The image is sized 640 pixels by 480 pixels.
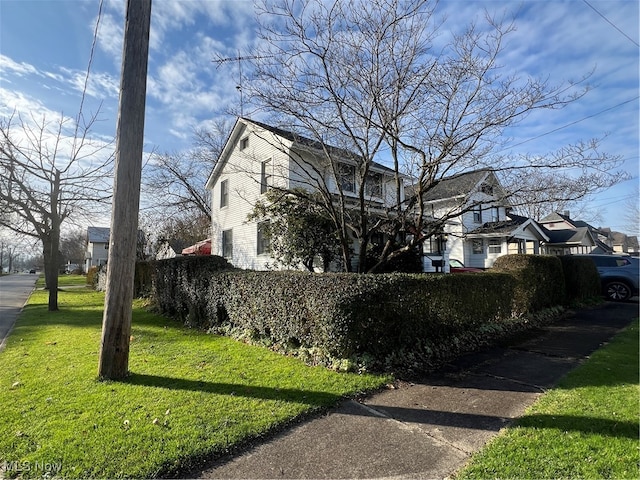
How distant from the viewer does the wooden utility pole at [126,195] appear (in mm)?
4707

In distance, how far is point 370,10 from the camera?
6.38m

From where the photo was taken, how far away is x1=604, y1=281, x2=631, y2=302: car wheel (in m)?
13.0

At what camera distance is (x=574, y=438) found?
3.19 metres

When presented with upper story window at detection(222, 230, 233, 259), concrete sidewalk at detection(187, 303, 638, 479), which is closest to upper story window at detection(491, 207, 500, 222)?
upper story window at detection(222, 230, 233, 259)

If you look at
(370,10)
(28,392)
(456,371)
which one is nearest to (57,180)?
(28,392)

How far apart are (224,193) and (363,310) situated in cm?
1500

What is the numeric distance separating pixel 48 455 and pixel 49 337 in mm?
6097

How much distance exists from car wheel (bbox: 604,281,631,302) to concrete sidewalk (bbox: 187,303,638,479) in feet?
33.3

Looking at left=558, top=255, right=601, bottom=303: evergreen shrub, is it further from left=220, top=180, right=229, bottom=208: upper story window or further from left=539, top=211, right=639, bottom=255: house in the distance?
left=539, top=211, right=639, bottom=255: house in the distance

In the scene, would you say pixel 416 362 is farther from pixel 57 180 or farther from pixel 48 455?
pixel 57 180

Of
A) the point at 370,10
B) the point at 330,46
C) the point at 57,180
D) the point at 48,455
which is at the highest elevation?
the point at 370,10

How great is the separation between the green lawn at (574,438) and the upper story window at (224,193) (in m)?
16.4

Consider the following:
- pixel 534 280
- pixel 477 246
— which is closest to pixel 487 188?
pixel 534 280

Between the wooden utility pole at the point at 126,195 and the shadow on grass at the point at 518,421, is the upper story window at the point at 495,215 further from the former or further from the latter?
the wooden utility pole at the point at 126,195
